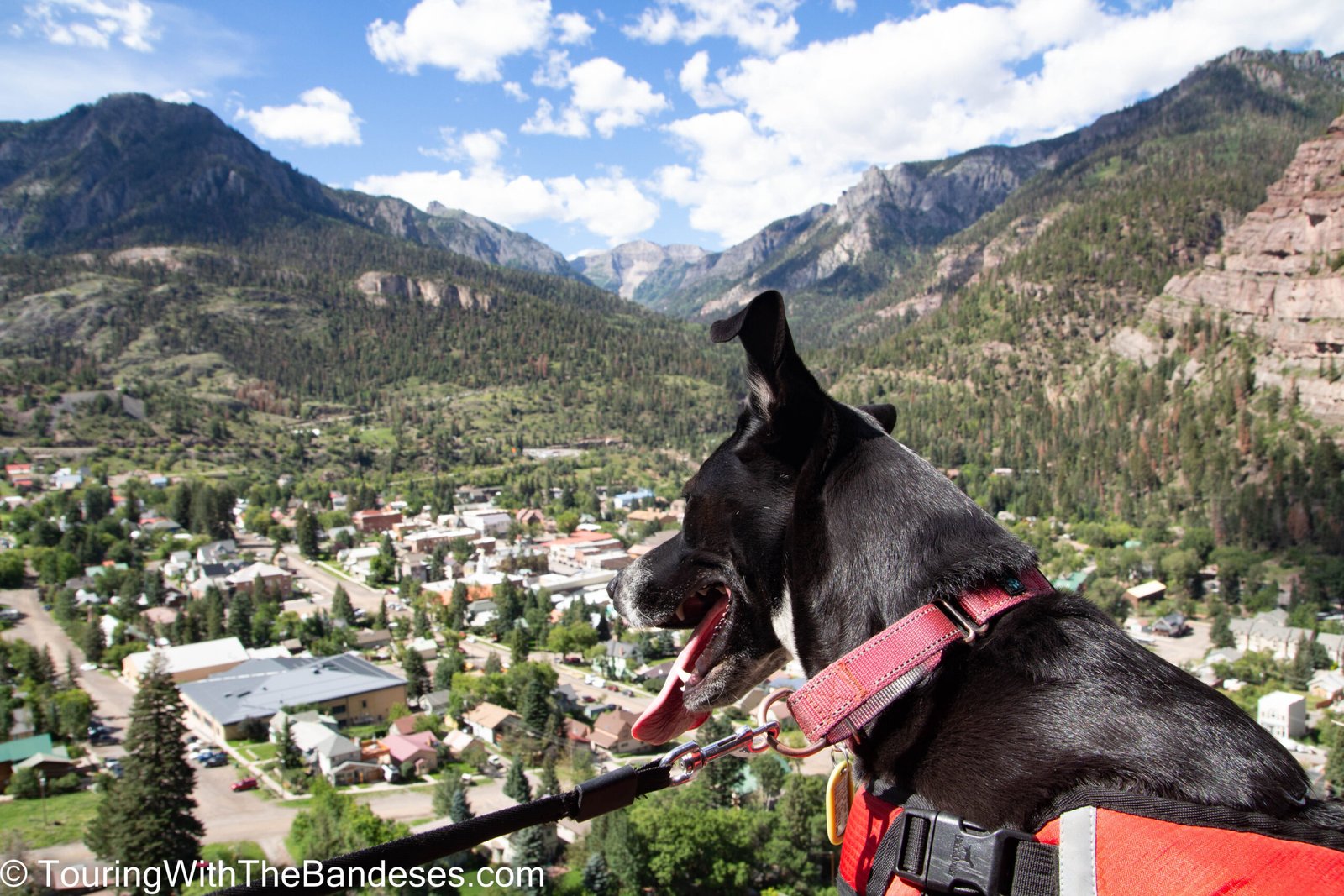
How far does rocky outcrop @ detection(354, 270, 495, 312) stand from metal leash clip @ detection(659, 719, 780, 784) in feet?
385

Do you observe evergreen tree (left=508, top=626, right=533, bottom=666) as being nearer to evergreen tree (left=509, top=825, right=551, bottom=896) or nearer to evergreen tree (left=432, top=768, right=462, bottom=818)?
evergreen tree (left=432, top=768, right=462, bottom=818)

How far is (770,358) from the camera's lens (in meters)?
1.24

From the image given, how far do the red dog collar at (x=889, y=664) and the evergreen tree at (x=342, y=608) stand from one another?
36655 mm

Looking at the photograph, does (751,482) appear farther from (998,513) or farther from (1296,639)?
(998,513)

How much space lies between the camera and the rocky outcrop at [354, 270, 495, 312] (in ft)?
377

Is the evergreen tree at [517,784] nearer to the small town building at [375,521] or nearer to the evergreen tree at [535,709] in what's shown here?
the evergreen tree at [535,709]

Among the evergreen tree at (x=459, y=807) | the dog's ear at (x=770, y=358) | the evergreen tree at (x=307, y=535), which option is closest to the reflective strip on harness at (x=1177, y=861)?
the dog's ear at (x=770, y=358)

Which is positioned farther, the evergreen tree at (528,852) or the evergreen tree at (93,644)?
the evergreen tree at (93,644)

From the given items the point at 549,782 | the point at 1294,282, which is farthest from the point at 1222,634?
the point at 1294,282

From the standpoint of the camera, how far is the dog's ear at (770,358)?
1192 mm

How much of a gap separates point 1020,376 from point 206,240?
11728cm

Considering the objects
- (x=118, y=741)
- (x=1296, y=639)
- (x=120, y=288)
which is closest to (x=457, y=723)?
(x=118, y=741)

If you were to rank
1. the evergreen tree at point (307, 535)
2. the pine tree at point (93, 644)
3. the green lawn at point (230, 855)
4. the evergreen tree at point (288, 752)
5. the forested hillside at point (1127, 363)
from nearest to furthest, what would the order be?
the green lawn at point (230, 855) → the evergreen tree at point (288, 752) → the pine tree at point (93, 644) → the evergreen tree at point (307, 535) → the forested hillside at point (1127, 363)

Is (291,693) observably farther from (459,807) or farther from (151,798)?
(151,798)
